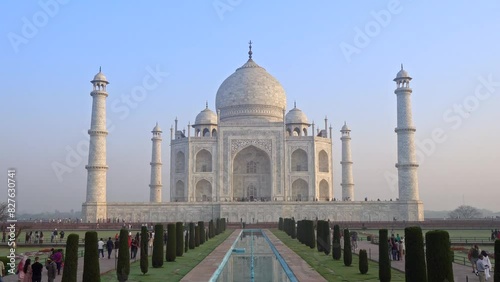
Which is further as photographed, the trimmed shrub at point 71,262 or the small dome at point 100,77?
the small dome at point 100,77

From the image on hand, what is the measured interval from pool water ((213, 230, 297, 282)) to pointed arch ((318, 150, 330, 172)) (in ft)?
65.2

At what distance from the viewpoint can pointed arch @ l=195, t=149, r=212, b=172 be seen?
3531 cm

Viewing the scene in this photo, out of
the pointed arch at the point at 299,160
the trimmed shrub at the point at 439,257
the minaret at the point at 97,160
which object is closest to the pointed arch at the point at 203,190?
the pointed arch at the point at 299,160

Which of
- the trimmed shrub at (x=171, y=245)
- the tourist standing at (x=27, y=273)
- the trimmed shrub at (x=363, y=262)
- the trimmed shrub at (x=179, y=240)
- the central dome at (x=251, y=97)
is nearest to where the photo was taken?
the tourist standing at (x=27, y=273)

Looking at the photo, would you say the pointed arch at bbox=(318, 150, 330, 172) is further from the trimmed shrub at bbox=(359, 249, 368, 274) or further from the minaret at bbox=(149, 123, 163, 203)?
the trimmed shrub at bbox=(359, 249, 368, 274)

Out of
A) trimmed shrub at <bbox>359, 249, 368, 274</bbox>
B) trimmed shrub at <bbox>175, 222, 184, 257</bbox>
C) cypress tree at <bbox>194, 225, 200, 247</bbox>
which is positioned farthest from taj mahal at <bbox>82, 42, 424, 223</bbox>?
trimmed shrub at <bbox>359, 249, 368, 274</bbox>

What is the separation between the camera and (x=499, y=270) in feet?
21.6

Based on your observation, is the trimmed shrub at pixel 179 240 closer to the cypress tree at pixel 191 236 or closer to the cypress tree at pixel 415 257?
the cypress tree at pixel 191 236

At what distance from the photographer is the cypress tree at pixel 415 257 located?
26.7ft

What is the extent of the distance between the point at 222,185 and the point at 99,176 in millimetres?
7850

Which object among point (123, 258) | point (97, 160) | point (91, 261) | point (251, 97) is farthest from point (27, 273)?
point (251, 97)

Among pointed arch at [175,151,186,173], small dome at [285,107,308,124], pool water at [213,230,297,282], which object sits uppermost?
small dome at [285,107,308,124]

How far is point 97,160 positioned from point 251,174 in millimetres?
10775

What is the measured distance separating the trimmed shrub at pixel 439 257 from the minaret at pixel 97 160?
79.3 feet
